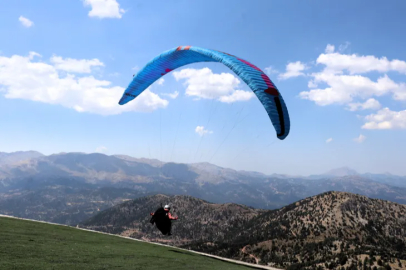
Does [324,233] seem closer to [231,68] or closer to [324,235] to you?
[324,235]

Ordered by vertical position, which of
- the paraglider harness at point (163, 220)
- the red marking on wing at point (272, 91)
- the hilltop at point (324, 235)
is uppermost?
the red marking on wing at point (272, 91)

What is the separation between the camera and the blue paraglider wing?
16.3 m

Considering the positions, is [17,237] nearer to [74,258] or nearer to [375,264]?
[74,258]

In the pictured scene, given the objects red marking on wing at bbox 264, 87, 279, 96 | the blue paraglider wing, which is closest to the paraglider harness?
the blue paraglider wing

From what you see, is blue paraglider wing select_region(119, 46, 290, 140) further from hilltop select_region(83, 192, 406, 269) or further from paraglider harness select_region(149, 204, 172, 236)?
hilltop select_region(83, 192, 406, 269)

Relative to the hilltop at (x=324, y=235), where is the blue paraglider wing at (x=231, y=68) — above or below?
above

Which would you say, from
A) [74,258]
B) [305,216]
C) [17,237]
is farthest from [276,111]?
[305,216]

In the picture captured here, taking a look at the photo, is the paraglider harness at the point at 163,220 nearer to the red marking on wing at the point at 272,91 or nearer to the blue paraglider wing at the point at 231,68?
the blue paraglider wing at the point at 231,68

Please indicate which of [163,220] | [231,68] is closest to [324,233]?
[163,220]

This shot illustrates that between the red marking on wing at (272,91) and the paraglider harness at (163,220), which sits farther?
the paraglider harness at (163,220)

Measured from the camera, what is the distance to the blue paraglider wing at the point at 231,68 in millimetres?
16344

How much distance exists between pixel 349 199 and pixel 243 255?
158ft

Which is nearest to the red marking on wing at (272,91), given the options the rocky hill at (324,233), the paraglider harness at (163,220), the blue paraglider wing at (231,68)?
the blue paraglider wing at (231,68)

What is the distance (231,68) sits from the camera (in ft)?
60.2
